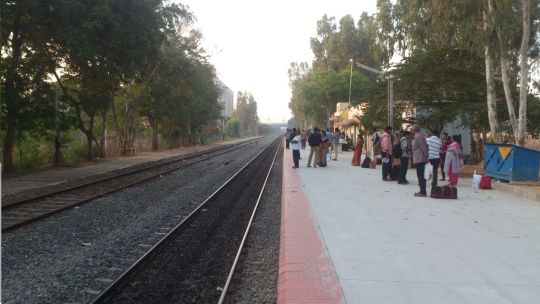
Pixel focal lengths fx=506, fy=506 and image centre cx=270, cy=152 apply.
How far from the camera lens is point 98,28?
1670 cm

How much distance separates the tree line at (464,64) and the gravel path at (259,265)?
10165 millimetres

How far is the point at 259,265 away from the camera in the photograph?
6875 mm

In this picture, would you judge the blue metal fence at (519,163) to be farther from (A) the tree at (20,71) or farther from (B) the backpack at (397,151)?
(A) the tree at (20,71)

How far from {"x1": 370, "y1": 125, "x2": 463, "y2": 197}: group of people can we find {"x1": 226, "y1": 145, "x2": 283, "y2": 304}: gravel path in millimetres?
3894

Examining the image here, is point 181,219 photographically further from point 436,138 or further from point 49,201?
point 436,138

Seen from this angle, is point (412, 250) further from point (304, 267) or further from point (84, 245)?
point (84, 245)

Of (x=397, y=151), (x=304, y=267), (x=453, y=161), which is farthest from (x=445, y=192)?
(x=304, y=267)

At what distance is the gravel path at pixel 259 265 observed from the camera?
5617 mm

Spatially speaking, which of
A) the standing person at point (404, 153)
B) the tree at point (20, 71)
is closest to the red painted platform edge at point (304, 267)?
the standing person at point (404, 153)

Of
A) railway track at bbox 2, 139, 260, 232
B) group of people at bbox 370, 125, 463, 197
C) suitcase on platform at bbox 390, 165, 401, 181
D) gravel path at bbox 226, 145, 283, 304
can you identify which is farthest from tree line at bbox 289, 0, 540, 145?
railway track at bbox 2, 139, 260, 232

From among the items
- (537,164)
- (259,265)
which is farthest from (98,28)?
(537,164)

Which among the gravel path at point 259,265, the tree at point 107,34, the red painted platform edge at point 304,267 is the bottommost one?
the gravel path at point 259,265

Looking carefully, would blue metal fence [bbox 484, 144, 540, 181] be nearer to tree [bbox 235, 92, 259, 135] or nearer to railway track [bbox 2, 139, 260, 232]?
railway track [bbox 2, 139, 260, 232]

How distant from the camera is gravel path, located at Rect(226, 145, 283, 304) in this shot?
562cm
